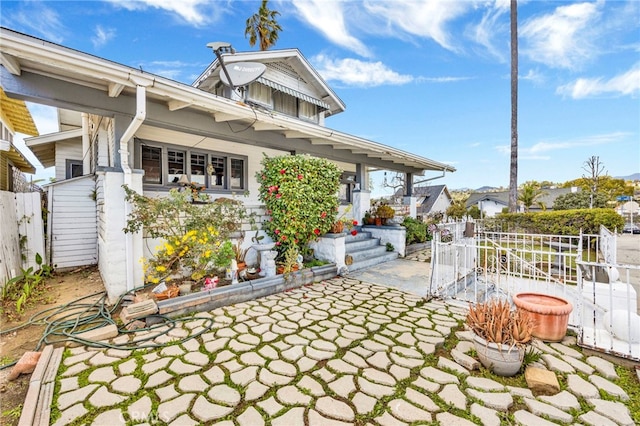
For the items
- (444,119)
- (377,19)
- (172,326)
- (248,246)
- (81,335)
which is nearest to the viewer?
(81,335)

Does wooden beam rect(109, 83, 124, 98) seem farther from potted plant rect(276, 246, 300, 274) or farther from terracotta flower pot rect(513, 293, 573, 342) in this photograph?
terracotta flower pot rect(513, 293, 573, 342)

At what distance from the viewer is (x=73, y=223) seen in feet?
21.2

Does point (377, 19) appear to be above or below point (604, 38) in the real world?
above

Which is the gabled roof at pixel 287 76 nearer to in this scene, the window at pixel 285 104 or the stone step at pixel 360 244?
the window at pixel 285 104

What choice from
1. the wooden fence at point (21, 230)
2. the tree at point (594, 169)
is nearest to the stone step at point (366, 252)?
the wooden fence at point (21, 230)

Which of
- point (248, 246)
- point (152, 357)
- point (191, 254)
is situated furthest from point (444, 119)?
point (152, 357)

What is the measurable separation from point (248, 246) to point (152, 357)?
3.31 m

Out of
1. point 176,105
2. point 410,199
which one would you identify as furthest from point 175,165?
point 410,199

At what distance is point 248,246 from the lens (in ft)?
19.8

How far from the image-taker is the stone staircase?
6977 millimetres

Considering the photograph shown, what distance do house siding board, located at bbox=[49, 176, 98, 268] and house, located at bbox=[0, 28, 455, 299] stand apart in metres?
0.02

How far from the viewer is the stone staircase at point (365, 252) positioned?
6.98 metres

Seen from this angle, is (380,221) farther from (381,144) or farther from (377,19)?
(377,19)

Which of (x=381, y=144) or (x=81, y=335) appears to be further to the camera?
(x=381, y=144)
